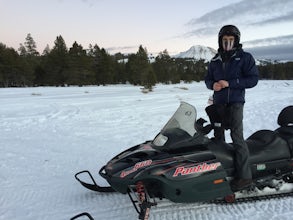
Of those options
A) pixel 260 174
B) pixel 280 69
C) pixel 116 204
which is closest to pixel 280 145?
pixel 260 174

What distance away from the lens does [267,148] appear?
12.3 ft

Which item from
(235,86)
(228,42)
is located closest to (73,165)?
(235,86)

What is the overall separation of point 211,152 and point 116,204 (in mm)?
1298

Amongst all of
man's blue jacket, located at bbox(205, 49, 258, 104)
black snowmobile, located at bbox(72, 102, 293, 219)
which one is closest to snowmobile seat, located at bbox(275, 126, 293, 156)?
black snowmobile, located at bbox(72, 102, 293, 219)

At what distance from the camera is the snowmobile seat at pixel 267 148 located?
3.67 metres

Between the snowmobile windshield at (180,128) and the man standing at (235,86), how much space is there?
420mm

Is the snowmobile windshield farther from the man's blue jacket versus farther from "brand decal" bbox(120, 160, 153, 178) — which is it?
the man's blue jacket

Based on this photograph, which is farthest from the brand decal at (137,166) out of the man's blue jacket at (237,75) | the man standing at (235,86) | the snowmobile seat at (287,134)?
the snowmobile seat at (287,134)

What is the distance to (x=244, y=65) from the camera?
350 cm

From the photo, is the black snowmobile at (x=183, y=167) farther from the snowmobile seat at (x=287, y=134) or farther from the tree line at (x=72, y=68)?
the tree line at (x=72, y=68)

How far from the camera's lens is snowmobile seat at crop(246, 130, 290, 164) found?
3674mm

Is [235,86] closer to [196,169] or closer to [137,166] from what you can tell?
[196,169]

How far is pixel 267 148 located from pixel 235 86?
3.02 ft

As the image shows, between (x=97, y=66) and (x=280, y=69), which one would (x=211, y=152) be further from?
(x=280, y=69)
